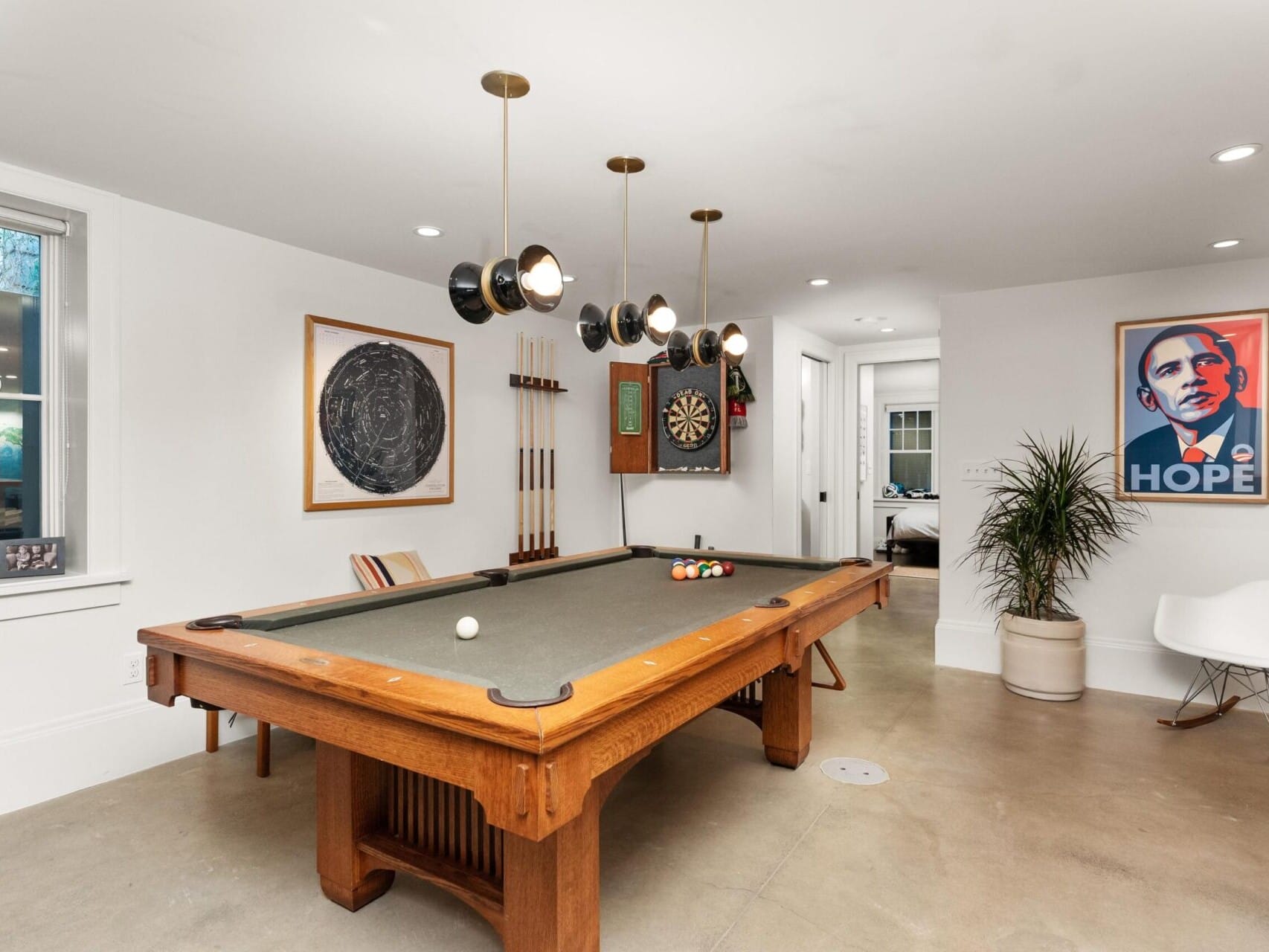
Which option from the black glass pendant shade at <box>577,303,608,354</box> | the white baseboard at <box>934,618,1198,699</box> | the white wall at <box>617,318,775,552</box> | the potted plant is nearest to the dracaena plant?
the potted plant

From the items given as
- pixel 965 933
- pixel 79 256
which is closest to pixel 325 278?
pixel 79 256

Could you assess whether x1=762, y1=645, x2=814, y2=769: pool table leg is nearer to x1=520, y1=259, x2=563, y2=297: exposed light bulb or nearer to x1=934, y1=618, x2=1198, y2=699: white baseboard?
x1=520, y1=259, x2=563, y2=297: exposed light bulb

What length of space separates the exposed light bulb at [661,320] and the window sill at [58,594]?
2.30 meters

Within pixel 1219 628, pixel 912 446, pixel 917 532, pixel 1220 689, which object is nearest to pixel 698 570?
pixel 1219 628

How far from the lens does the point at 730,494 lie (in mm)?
5348

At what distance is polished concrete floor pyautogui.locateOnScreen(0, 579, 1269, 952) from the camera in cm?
191

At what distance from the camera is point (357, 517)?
3.79m

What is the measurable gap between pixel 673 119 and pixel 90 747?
3113 mm

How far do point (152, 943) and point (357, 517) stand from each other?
2156mm

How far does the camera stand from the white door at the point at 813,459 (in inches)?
241

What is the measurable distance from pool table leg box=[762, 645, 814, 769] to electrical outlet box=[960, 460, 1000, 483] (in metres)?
2.08

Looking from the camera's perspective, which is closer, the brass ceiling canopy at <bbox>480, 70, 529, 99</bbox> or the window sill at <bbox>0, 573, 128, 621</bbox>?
the brass ceiling canopy at <bbox>480, 70, 529, 99</bbox>

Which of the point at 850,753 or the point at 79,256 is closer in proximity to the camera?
the point at 79,256

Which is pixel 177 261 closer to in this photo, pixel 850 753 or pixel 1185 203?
pixel 850 753
